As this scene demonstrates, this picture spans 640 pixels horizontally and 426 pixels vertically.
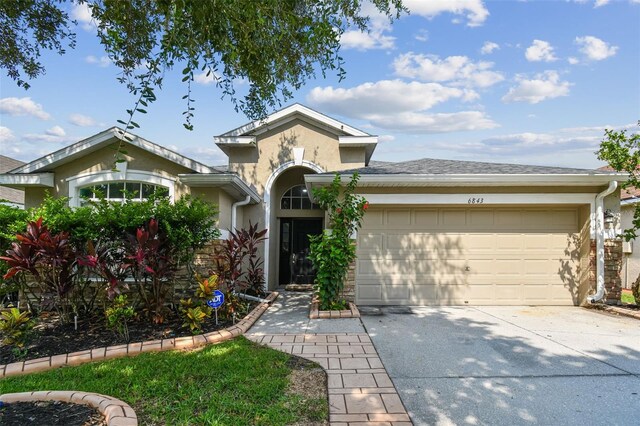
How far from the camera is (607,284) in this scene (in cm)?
781

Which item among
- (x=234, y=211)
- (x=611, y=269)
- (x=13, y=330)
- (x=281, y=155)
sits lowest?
(x=13, y=330)

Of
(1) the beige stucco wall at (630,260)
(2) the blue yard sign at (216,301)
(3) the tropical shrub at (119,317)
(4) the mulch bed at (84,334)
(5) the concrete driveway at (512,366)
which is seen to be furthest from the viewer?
(1) the beige stucco wall at (630,260)

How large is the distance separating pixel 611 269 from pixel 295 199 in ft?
29.2

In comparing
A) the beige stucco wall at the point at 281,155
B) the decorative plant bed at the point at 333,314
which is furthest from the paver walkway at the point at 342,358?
the beige stucco wall at the point at 281,155

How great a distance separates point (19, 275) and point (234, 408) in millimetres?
5444

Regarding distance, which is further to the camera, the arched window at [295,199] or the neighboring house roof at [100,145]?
the arched window at [295,199]

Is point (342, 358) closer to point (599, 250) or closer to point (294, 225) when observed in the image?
point (599, 250)

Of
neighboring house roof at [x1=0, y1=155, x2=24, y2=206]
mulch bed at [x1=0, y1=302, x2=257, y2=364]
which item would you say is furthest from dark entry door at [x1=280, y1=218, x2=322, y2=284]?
neighboring house roof at [x1=0, y1=155, x2=24, y2=206]

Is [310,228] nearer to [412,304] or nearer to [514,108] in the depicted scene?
[412,304]

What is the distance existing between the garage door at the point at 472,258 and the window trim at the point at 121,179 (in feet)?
15.5

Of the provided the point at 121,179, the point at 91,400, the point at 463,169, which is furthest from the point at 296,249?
the point at 91,400

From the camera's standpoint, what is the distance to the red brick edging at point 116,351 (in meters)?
4.39

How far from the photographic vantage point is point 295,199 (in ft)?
41.4

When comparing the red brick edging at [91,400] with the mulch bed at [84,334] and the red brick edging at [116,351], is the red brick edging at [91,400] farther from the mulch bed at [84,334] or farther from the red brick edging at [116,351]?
the mulch bed at [84,334]
